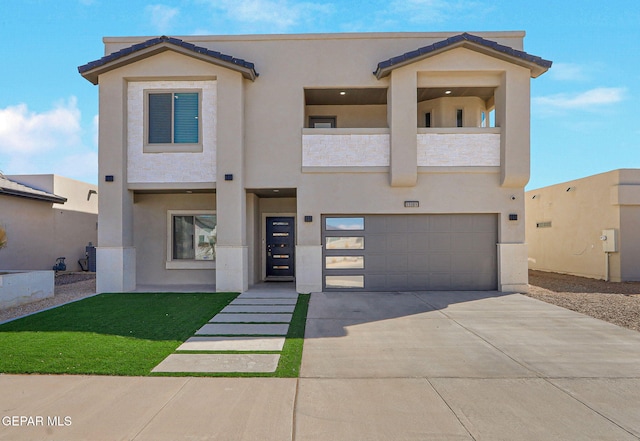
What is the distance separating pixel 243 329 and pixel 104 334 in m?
2.35

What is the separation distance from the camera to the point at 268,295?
10836 millimetres

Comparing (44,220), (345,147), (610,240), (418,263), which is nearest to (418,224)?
(418,263)

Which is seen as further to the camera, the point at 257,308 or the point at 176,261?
the point at 176,261

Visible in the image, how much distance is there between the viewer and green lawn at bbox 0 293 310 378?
5195mm

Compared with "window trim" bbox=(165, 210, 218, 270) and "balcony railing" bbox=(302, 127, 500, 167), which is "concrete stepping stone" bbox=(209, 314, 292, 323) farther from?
"balcony railing" bbox=(302, 127, 500, 167)

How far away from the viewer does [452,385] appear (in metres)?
4.67

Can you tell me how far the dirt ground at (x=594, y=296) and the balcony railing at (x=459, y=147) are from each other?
409cm

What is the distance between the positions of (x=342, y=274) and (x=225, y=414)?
307 inches

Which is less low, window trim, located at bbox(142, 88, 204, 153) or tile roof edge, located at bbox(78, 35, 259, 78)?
tile roof edge, located at bbox(78, 35, 259, 78)

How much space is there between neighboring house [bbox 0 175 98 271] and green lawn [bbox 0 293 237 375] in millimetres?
7514

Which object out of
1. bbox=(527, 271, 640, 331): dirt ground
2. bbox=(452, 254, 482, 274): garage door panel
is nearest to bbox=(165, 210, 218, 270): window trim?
bbox=(452, 254, 482, 274): garage door panel

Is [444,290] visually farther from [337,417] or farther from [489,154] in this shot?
[337,417]

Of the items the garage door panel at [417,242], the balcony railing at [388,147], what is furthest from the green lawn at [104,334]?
the garage door panel at [417,242]

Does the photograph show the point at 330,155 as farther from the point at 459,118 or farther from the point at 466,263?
the point at 466,263
